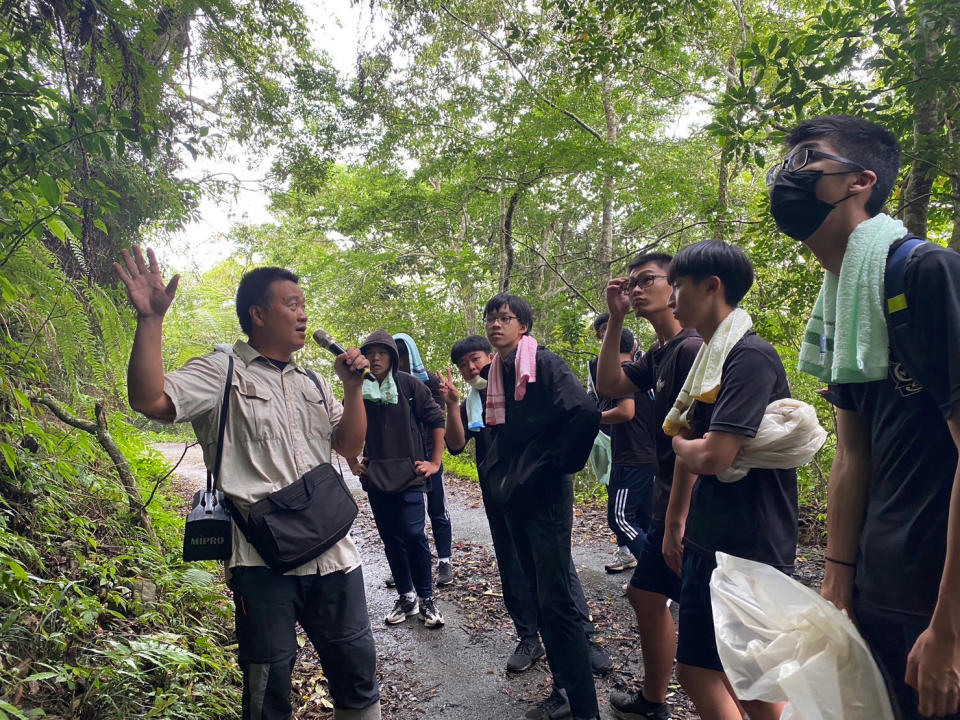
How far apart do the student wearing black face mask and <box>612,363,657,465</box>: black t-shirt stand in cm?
298

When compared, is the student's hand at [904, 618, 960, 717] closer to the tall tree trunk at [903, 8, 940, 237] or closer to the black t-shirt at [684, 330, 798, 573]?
the black t-shirt at [684, 330, 798, 573]

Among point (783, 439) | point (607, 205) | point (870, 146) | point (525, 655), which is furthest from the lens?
point (607, 205)

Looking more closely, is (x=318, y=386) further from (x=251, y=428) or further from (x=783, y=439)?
(x=783, y=439)

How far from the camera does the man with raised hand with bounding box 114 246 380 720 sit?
212 cm

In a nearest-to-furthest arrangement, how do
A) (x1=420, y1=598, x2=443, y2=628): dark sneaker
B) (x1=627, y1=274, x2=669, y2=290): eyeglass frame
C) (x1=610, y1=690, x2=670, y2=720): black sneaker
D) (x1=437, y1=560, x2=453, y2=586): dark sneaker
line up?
(x1=610, y1=690, x2=670, y2=720): black sneaker
(x1=627, y1=274, x2=669, y2=290): eyeglass frame
(x1=420, y1=598, x2=443, y2=628): dark sneaker
(x1=437, y1=560, x2=453, y2=586): dark sneaker

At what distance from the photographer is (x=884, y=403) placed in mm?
1381

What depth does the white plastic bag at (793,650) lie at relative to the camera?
134 cm

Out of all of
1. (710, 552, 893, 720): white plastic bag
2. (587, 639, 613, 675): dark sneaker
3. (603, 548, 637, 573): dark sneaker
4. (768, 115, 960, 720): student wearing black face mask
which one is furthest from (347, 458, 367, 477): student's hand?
(768, 115, 960, 720): student wearing black face mask

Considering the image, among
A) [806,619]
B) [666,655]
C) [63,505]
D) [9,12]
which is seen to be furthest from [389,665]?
[9,12]

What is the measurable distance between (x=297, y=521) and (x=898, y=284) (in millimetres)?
2191

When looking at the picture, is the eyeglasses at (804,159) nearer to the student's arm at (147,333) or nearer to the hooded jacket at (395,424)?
the student's arm at (147,333)

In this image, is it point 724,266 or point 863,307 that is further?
point 724,266

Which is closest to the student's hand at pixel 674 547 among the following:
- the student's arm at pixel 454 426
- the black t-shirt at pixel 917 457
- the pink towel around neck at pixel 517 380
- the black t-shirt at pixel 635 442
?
the black t-shirt at pixel 917 457

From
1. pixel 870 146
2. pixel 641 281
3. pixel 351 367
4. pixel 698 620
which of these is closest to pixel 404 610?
pixel 351 367
